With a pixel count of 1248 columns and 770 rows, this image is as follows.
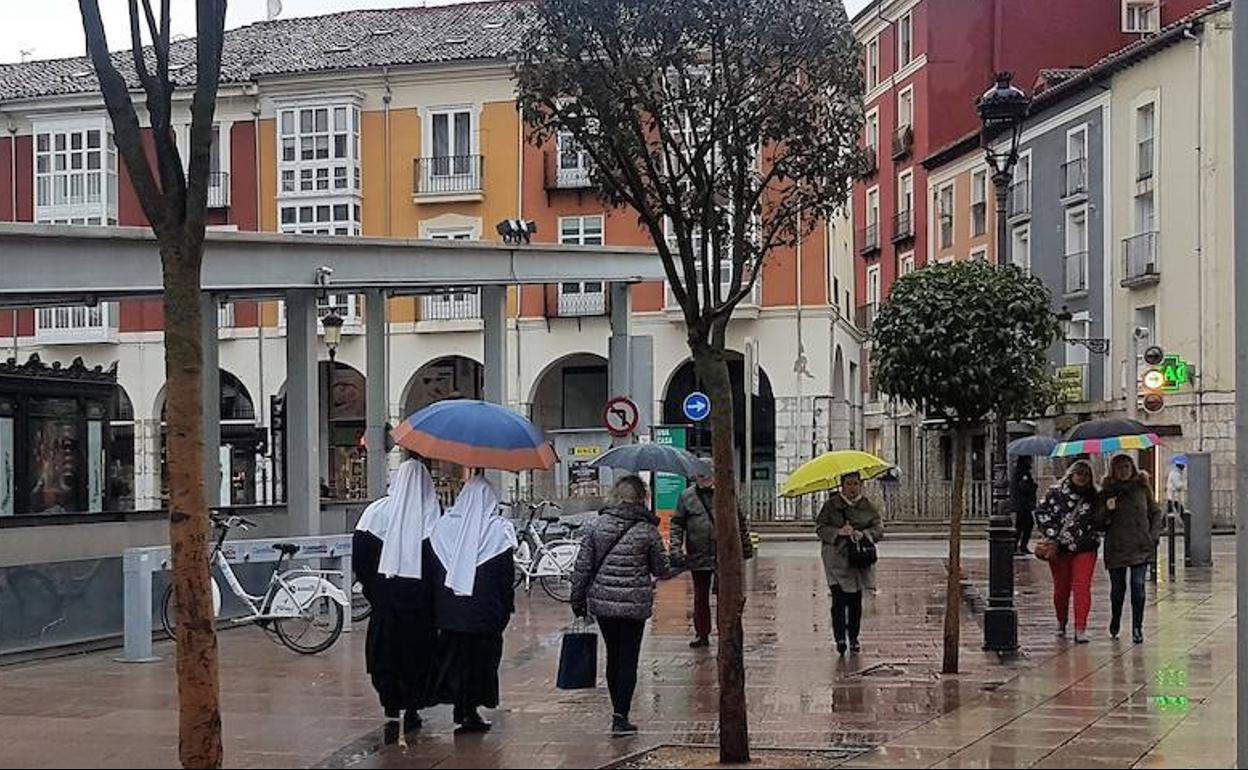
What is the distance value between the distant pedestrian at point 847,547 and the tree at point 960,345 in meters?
1.67

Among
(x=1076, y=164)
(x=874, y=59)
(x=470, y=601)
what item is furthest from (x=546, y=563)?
(x=874, y=59)

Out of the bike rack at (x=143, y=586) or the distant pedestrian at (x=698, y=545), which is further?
the distant pedestrian at (x=698, y=545)

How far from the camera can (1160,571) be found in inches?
989

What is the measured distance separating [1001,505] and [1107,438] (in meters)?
1.78

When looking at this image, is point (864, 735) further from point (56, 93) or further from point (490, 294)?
point (56, 93)

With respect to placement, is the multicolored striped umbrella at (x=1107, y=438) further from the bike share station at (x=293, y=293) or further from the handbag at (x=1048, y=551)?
the bike share station at (x=293, y=293)

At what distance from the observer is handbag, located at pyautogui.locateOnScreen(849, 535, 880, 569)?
14961 millimetres

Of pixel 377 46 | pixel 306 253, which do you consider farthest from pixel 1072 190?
pixel 306 253

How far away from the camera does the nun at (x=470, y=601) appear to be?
10617 mm

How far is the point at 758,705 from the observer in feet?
39.0

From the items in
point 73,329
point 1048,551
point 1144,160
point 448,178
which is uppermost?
point 448,178

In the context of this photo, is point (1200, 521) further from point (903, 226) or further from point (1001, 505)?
point (903, 226)

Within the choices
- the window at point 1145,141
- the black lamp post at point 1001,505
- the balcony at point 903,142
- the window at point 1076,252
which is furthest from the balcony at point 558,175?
the black lamp post at point 1001,505

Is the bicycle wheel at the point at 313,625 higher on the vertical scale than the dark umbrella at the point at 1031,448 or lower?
lower
